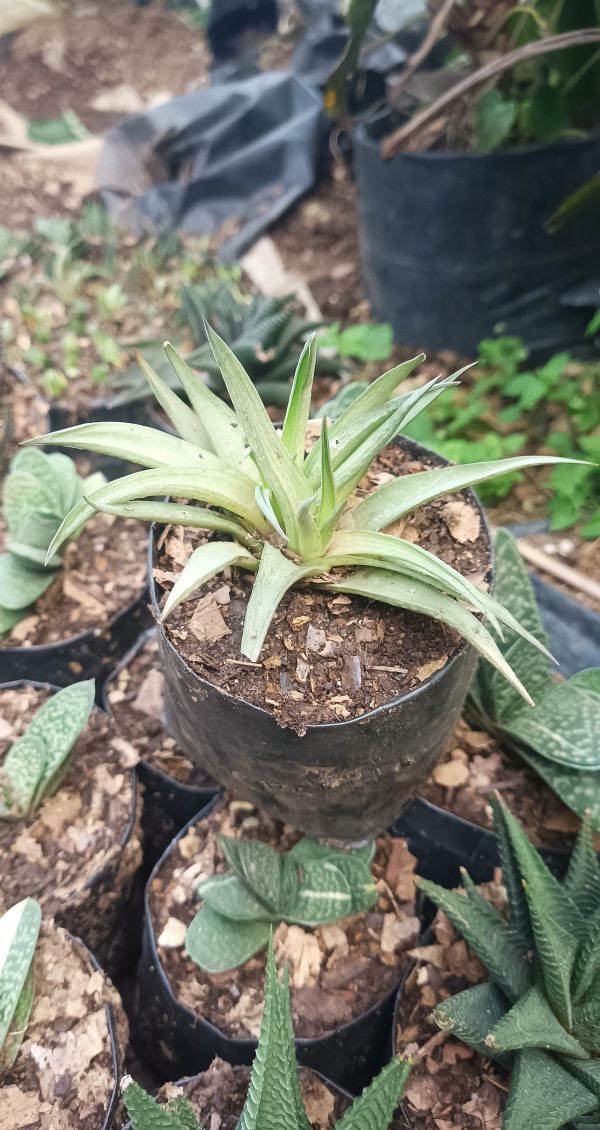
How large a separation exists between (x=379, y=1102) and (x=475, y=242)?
208cm

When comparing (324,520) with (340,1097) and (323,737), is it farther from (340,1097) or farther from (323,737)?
(340,1097)

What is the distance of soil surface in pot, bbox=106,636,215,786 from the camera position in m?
1.43

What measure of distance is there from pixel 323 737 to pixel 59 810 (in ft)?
2.23

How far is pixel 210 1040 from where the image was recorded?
3.58 feet

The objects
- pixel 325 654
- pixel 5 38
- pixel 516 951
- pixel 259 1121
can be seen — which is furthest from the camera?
pixel 5 38

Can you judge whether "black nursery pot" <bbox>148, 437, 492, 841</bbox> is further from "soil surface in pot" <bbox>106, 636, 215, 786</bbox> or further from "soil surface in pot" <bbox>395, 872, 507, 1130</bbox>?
"soil surface in pot" <bbox>106, 636, 215, 786</bbox>

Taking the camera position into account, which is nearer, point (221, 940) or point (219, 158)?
point (221, 940)

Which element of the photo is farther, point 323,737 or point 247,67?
point 247,67

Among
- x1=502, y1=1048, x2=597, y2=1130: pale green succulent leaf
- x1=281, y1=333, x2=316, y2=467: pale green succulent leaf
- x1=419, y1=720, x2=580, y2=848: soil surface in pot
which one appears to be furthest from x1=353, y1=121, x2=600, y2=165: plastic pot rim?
x1=502, y1=1048, x2=597, y2=1130: pale green succulent leaf

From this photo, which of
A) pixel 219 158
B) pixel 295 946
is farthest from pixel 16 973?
pixel 219 158

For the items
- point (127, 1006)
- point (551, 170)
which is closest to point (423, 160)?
point (551, 170)

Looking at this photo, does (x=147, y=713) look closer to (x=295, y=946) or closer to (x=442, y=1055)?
(x=295, y=946)

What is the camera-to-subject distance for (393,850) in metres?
1.25

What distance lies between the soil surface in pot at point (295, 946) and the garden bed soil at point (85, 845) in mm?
91
